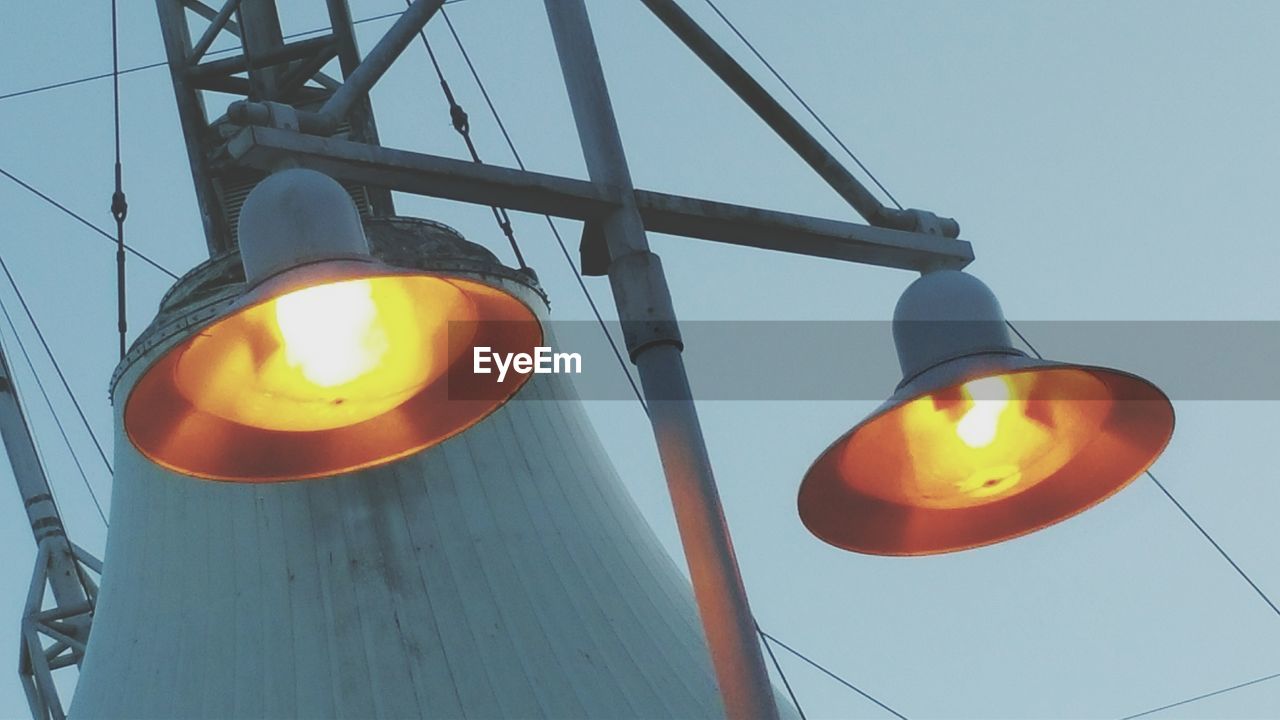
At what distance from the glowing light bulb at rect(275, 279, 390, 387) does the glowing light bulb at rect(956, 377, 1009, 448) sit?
124 centimetres

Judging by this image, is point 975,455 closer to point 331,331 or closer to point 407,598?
point 331,331

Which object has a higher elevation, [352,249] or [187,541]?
[187,541]

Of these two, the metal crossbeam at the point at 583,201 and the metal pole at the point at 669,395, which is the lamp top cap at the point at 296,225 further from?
the metal pole at the point at 669,395

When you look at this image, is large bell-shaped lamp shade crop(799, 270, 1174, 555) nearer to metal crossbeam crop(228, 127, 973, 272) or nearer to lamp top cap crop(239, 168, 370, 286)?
metal crossbeam crop(228, 127, 973, 272)

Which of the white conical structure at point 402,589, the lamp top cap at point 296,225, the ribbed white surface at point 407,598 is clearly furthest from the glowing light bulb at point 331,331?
the ribbed white surface at point 407,598

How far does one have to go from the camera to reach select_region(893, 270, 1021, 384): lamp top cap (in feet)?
12.8

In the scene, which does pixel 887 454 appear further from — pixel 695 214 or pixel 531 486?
pixel 531 486

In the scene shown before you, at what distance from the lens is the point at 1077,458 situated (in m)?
4.27

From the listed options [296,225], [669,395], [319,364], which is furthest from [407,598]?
[296,225]

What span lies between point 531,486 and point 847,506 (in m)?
7.32

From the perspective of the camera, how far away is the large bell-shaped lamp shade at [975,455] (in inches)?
162

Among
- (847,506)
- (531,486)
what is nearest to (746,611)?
(847,506)

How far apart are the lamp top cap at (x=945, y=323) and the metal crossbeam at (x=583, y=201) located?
0.84 feet

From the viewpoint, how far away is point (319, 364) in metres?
3.87
